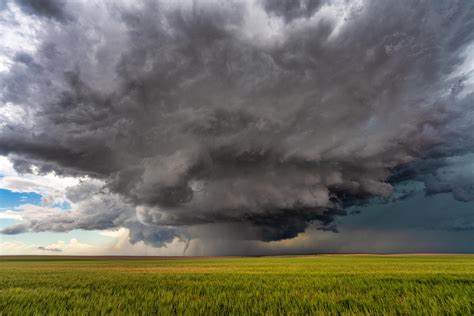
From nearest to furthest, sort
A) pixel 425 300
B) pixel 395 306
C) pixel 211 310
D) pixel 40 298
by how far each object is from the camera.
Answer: pixel 211 310
pixel 395 306
pixel 425 300
pixel 40 298

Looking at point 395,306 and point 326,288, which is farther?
point 326,288

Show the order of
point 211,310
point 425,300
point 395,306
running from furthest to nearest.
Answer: point 425,300
point 395,306
point 211,310

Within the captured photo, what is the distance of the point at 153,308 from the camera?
9703 mm

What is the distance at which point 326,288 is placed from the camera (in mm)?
14570

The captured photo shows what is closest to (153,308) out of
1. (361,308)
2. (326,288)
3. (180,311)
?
(180,311)

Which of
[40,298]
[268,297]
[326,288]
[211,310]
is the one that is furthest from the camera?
[326,288]

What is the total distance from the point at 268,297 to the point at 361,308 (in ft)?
10.7

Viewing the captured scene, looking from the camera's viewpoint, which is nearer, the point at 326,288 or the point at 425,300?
the point at 425,300

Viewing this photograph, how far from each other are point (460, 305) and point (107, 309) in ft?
35.1

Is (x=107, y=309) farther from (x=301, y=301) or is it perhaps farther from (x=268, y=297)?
(x=301, y=301)

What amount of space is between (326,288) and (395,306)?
5200 millimetres

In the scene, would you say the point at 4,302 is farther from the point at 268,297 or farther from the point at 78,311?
the point at 268,297

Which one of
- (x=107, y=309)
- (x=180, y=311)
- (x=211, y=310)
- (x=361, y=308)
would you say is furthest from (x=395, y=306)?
(x=107, y=309)

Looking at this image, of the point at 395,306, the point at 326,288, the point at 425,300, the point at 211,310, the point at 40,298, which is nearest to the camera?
the point at 211,310
